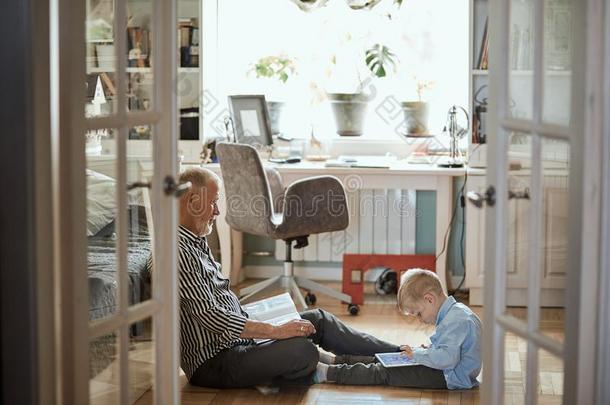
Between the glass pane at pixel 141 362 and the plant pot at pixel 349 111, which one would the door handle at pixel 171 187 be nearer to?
the glass pane at pixel 141 362

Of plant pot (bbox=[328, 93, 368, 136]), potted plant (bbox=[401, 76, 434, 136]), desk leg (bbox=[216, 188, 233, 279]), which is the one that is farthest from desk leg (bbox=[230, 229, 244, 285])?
potted plant (bbox=[401, 76, 434, 136])

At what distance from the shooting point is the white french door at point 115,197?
2.64 meters

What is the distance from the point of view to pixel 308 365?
13.1ft

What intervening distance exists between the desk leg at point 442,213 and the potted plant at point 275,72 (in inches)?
45.4

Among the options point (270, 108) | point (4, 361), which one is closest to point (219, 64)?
point (270, 108)

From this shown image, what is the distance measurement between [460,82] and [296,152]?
1.09m

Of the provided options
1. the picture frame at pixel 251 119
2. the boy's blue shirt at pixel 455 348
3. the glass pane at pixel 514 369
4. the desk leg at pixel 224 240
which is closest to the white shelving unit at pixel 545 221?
the glass pane at pixel 514 369

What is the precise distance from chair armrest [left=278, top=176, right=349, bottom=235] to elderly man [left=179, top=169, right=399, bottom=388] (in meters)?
1.29

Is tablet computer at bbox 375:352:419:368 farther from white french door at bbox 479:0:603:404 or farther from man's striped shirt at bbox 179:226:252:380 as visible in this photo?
white french door at bbox 479:0:603:404

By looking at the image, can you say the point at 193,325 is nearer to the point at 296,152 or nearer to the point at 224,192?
the point at 224,192

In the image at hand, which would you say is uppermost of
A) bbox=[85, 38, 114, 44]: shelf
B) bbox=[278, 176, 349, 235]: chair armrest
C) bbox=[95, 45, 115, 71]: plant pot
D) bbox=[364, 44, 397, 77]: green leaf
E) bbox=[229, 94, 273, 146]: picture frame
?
bbox=[364, 44, 397, 77]: green leaf

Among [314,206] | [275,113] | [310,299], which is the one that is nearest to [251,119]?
[275,113]

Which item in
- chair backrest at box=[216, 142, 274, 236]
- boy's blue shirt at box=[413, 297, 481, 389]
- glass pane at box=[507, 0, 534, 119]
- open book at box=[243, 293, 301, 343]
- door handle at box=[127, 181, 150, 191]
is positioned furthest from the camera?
chair backrest at box=[216, 142, 274, 236]

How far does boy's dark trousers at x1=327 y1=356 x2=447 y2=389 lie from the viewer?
4.04 m
